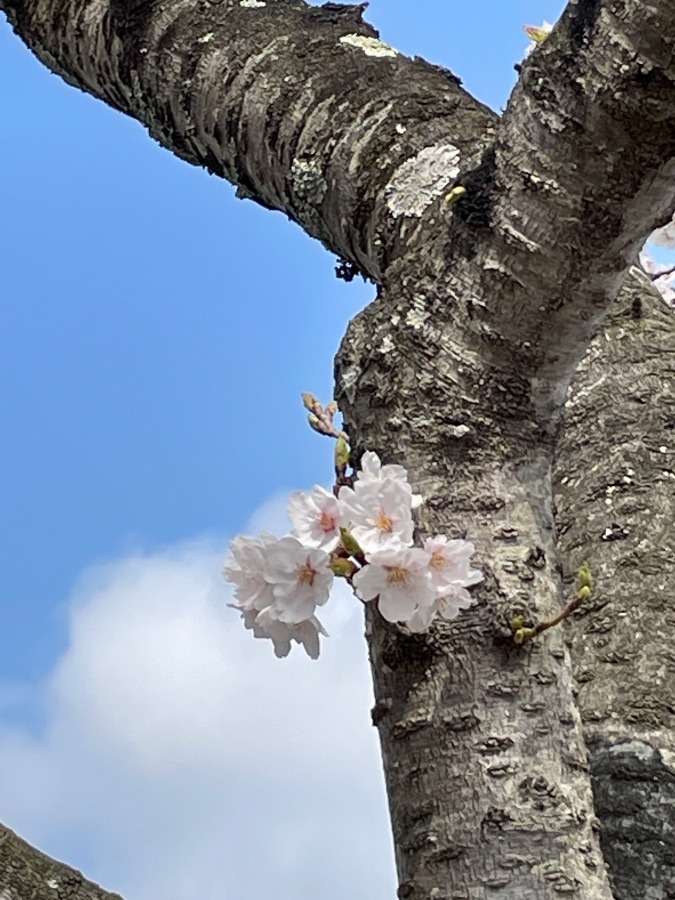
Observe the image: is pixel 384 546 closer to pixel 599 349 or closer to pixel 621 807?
pixel 621 807

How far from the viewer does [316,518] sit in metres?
1.28

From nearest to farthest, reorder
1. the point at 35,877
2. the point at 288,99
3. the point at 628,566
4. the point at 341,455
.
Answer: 1. the point at 35,877
2. the point at 341,455
3. the point at 628,566
4. the point at 288,99

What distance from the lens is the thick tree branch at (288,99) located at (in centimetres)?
183

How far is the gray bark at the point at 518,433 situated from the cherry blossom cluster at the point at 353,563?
6cm

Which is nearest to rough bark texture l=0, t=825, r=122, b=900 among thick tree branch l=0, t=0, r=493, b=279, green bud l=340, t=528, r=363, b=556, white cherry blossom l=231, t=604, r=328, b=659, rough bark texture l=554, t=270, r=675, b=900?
white cherry blossom l=231, t=604, r=328, b=659

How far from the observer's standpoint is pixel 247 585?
1323mm

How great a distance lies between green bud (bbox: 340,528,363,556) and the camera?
1232 millimetres

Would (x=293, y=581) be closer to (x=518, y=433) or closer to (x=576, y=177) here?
(x=518, y=433)

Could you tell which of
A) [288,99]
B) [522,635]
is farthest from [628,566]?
[288,99]

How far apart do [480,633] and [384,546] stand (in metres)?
0.14

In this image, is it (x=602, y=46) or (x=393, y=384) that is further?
(x=393, y=384)

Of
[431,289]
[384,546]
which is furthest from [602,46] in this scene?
[384,546]

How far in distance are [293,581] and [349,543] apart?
87 millimetres

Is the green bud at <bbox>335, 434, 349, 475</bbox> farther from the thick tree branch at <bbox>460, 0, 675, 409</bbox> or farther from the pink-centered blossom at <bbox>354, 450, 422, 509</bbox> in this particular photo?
the thick tree branch at <bbox>460, 0, 675, 409</bbox>
